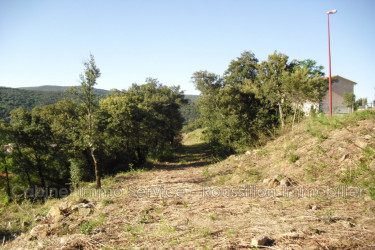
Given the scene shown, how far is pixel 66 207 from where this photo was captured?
6.99 meters

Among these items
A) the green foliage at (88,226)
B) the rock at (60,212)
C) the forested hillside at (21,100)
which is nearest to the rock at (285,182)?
the green foliage at (88,226)

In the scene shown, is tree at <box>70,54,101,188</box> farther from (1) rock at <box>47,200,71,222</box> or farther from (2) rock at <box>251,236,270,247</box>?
(2) rock at <box>251,236,270,247</box>

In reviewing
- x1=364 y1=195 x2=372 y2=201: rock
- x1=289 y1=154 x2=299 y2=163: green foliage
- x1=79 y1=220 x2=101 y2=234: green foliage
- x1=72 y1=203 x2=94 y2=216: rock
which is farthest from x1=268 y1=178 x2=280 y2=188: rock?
x1=72 y1=203 x2=94 y2=216: rock

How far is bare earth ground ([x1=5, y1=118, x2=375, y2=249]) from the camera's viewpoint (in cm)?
391

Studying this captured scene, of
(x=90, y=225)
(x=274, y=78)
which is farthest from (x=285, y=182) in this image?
(x=274, y=78)

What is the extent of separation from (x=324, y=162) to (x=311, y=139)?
2453 millimetres

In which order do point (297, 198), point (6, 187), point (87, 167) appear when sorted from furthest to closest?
point (87, 167), point (6, 187), point (297, 198)

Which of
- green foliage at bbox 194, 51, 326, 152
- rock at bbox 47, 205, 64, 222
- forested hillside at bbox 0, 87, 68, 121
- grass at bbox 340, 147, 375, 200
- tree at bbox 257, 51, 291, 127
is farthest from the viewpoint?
forested hillside at bbox 0, 87, 68, 121

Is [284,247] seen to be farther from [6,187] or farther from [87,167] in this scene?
[6,187]

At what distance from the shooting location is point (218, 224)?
491 cm

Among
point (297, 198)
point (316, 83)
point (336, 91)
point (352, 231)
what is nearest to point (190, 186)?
point (297, 198)

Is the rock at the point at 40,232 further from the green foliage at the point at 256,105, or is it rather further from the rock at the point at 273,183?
the green foliage at the point at 256,105

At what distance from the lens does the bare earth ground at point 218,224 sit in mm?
3910

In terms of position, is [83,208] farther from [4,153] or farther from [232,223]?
[4,153]
